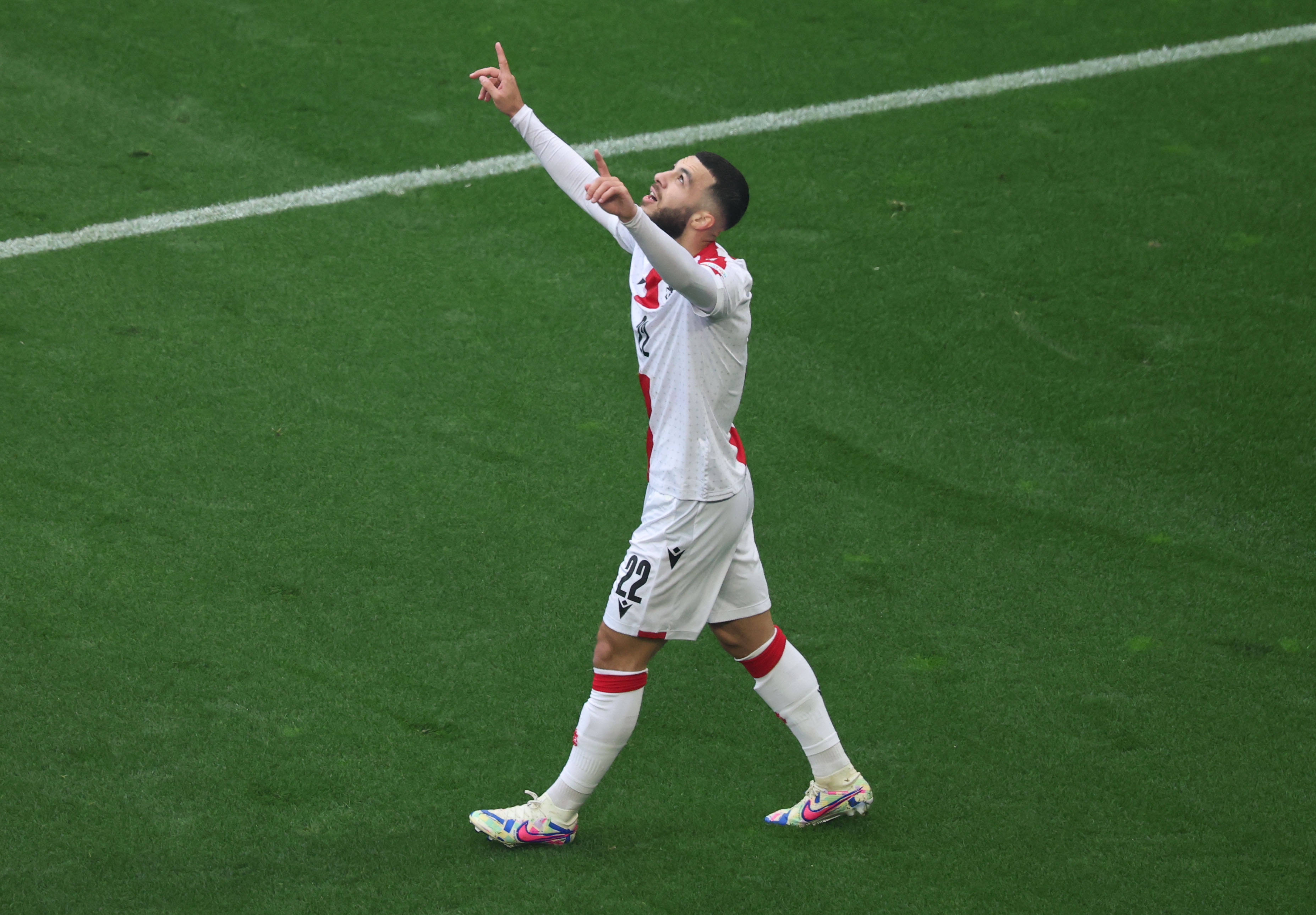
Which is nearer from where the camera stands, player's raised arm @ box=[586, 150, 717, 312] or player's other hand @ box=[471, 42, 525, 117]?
player's raised arm @ box=[586, 150, 717, 312]

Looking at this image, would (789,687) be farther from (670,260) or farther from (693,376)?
(670,260)

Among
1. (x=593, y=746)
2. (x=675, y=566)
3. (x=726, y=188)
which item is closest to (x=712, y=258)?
(x=726, y=188)

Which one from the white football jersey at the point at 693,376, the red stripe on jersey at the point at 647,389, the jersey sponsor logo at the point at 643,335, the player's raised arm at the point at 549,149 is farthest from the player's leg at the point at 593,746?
the player's raised arm at the point at 549,149

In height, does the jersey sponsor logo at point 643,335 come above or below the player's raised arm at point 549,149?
below

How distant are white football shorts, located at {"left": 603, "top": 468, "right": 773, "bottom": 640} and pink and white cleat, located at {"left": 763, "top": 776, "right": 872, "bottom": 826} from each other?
2.01ft

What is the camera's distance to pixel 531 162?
7.11 meters

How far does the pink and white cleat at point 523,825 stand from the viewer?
3.73m

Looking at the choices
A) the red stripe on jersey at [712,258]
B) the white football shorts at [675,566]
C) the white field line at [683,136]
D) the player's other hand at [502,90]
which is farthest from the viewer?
the white field line at [683,136]

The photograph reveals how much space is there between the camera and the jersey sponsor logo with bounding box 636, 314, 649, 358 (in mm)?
3594

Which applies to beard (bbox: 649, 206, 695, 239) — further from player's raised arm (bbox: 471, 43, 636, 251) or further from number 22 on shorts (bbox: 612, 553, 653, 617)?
number 22 on shorts (bbox: 612, 553, 653, 617)

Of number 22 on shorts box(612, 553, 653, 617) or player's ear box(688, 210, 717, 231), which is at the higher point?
player's ear box(688, 210, 717, 231)

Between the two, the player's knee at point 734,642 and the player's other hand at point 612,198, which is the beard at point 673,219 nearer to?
the player's other hand at point 612,198

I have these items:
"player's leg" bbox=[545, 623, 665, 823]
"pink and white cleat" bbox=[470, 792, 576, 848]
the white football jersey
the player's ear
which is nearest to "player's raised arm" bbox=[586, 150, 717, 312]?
the white football jersey

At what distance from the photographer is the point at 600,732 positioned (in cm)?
367
